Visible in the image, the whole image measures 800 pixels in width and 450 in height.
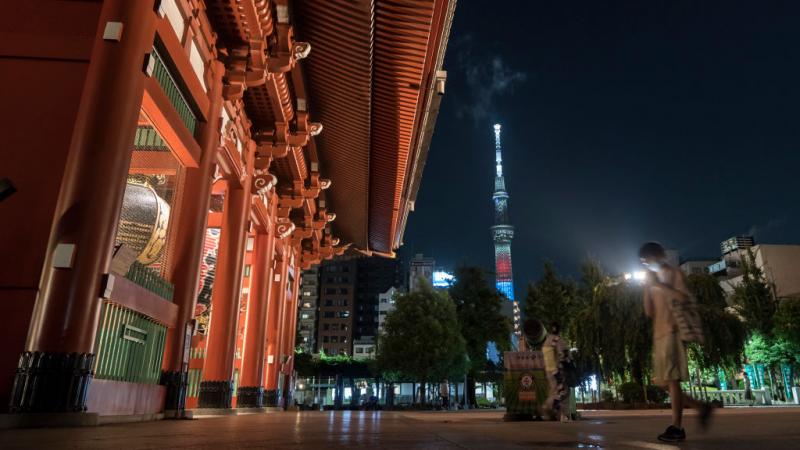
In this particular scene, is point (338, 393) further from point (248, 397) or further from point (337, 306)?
point (337, 306)

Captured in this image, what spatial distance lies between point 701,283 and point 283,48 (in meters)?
20.6

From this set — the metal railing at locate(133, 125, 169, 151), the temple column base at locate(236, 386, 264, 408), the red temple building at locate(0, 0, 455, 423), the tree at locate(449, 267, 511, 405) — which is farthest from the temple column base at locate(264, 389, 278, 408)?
the tree at locate(449, 267, 511, 405)

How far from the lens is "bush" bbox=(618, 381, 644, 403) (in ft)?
65.9

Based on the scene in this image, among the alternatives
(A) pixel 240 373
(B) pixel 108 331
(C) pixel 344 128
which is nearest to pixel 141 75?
(B) pixel 108 331

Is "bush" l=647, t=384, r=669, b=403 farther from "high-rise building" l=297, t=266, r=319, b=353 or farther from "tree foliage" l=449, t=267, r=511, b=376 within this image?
"high-rise building" l=297, t=266, r=319, b=353

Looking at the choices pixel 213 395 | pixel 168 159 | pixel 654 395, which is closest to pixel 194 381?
pixel 213 395

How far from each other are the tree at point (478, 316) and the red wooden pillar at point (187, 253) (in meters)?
29.4

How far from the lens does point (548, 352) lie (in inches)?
341

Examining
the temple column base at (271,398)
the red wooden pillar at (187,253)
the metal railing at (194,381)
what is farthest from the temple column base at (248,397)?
the red wooden pillar at (187,253)

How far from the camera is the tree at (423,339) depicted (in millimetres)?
33188

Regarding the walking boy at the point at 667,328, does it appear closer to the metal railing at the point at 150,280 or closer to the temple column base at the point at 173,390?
the metal railing at the point at 150,280

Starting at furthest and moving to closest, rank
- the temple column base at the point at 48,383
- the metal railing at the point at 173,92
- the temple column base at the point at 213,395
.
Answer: the temple column base at the point at 213,395, the metal railing at the point at 173,92, the temple column base at the point at 48,383

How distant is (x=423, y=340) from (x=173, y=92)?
86.5ft

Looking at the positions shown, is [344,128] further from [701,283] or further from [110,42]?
[701,283]
